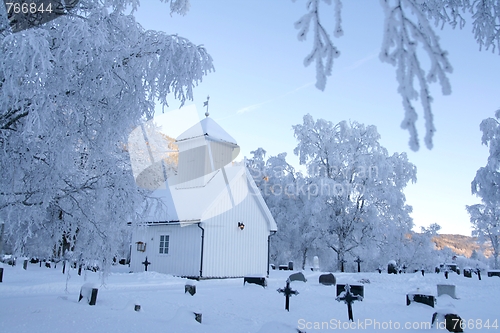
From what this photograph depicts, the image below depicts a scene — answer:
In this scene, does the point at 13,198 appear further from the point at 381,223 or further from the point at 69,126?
the point at 381,223

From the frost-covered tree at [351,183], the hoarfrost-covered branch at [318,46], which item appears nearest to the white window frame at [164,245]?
the frost-covered tree at [351,183]

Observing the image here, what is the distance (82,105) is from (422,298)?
33.5 ft

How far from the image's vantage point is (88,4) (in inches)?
243

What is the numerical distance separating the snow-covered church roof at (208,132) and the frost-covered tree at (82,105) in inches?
595

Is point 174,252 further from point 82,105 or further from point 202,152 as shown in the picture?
point 82,105

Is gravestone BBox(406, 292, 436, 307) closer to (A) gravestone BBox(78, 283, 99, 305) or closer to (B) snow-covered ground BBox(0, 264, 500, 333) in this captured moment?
(B) snow-covered ground BBox(0, 264, 500, 333)

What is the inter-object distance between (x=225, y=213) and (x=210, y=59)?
1364 cm

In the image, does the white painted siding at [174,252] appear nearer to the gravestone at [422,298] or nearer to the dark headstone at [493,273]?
the gravestone at [422,298]

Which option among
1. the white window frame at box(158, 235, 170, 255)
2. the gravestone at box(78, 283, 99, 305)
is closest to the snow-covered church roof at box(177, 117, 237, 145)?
the white window frame at box(158, 235, 170, 255)


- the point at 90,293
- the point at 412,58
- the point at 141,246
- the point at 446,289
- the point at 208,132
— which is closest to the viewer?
the point at 412,58

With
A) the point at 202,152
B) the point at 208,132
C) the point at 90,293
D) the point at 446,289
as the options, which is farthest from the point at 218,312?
the point at 208,132

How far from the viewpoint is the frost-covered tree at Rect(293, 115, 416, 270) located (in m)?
26.9

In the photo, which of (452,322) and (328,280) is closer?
(452,322)

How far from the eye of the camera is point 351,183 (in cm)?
2802
